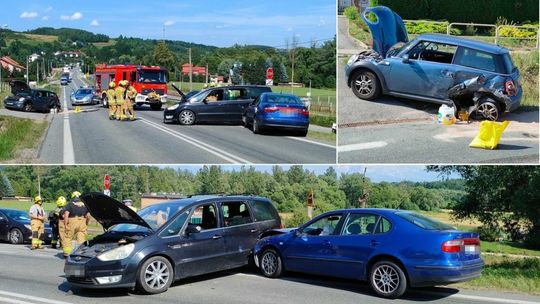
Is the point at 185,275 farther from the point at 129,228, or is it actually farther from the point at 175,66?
the point at 175,66

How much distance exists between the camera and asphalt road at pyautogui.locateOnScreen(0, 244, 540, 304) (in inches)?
319

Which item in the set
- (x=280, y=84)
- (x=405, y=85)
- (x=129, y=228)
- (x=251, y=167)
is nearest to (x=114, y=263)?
(x=129, y=228)

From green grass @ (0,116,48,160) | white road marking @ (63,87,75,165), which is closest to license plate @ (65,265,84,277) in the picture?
white road marking @ (63,87,75,165)

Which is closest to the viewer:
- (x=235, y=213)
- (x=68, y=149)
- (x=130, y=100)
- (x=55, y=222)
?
(x=235, y=213)

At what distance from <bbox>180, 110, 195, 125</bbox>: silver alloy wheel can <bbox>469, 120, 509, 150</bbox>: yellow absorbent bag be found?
8.72 metres

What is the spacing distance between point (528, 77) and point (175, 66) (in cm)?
1121

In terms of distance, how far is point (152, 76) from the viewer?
20.6 metres

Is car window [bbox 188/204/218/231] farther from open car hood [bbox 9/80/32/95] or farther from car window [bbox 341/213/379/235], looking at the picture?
open car hood [bbox 9/80/32/95]

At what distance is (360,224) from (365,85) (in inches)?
167

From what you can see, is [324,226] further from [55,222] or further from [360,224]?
[55,222]

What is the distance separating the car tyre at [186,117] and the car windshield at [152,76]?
1850 mm

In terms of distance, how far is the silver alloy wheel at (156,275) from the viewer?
8.59 m

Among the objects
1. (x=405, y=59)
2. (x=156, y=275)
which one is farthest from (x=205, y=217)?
(x=405, y=59)

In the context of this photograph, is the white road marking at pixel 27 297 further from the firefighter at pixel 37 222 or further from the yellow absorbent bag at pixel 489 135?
the yellow absorbent bag at pixel 489 135
